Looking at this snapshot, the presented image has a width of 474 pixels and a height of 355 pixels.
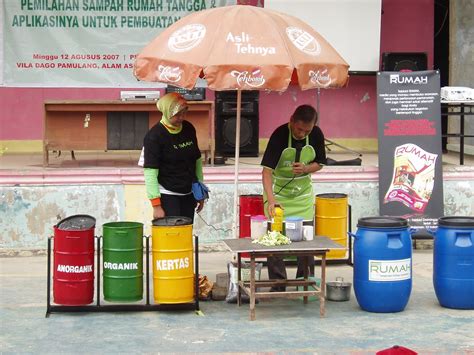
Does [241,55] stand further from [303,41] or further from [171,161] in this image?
[171,161]

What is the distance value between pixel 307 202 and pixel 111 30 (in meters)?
5.21

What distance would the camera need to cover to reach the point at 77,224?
867 cm

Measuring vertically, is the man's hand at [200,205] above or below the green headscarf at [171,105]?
below

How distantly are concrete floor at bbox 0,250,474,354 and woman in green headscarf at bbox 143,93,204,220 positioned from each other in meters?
0.98

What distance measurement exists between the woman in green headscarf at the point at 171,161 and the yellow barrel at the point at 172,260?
1.27 ft

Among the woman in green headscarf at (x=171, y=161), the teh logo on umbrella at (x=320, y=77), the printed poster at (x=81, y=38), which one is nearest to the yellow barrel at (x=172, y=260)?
the woman in green headscarf at (x=171, y=161)

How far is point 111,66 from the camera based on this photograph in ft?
44.3

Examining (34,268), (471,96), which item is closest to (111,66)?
(34,268)

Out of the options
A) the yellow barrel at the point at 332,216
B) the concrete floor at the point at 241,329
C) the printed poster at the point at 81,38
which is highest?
the printed poster at the point at 81,38

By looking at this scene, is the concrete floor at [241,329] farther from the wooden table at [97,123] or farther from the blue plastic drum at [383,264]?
the wooden table at [97,123]

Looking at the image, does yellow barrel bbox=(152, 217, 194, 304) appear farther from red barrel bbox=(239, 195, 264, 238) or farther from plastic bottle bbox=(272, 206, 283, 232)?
red barrel bbox=(239, 195, 264, 238)

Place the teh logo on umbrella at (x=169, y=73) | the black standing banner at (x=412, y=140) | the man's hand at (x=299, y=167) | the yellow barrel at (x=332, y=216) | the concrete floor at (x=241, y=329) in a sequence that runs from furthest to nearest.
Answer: the black standing banner at (x=412, y=140)
the yellow barrel at (x=332, y=216)
the man's hand at (x=299, y=167)
the teh logo on umbrella at (x=169, y=73)
the concrete floor at (x=241, y=329)

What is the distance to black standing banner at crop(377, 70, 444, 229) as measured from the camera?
12188 millimetres

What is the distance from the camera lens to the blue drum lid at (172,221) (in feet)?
28.1
